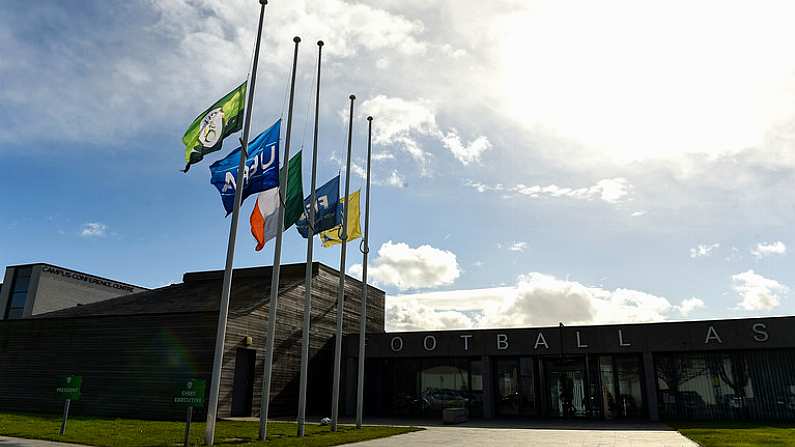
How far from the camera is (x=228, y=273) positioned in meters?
14.2

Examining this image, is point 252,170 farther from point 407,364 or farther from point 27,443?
point 407,364

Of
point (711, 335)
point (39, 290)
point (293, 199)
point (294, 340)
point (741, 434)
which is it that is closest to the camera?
point (741, 434)

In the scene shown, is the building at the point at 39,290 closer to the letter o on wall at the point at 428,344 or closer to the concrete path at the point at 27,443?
the letter o on wall at the point at 428,344

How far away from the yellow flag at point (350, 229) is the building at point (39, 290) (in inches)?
1355

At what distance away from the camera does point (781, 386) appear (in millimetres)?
22547

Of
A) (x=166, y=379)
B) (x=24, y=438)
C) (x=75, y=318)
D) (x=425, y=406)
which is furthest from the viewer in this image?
(x=425, y=406)

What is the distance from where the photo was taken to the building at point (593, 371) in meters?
22.7

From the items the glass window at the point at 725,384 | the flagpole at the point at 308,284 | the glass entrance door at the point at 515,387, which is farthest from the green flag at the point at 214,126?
the glass window at the point at 725,384

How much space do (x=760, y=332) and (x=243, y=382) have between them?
71.6 feet

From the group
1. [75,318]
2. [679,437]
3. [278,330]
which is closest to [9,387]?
[75,318]

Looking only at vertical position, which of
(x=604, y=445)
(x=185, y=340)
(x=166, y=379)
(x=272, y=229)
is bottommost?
(x=604, y=445)

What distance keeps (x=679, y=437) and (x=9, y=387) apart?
27680mm

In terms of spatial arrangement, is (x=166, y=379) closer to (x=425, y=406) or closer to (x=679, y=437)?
(x=425, y=406)

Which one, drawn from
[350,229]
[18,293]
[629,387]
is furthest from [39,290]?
[629,387]
